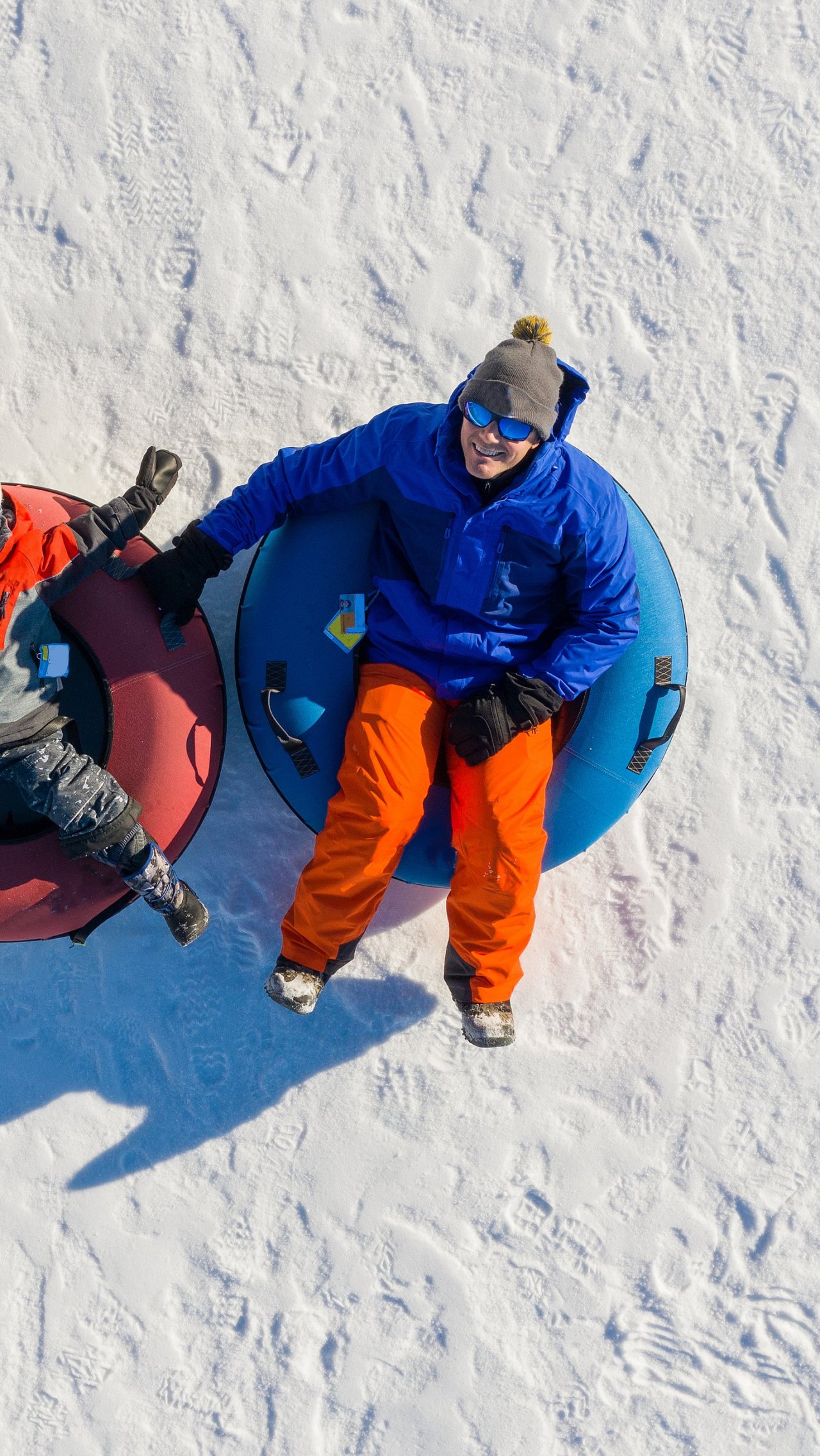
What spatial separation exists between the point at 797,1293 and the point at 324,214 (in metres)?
2.66

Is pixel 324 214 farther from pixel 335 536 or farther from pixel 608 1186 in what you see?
pixel 608 1186

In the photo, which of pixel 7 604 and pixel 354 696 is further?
pixel 354 696

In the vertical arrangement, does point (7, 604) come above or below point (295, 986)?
above

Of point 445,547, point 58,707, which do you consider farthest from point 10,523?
point 445,547

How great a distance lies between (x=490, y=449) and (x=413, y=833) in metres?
0.72

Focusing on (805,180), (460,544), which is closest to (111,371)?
(460,544)

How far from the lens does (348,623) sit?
77.1 inches

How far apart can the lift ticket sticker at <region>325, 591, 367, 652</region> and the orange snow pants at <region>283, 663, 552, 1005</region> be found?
0.07m

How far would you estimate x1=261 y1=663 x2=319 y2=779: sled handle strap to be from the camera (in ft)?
6.45

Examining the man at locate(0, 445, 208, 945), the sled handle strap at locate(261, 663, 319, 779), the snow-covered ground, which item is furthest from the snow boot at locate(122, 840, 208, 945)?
the sled handle strap at locate(261, 663, 319, 779)

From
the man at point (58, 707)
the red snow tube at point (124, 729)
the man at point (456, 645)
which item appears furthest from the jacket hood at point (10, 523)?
the man at point (456, 645)

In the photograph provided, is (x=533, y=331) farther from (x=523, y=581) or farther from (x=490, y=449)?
(x=523, y=581)

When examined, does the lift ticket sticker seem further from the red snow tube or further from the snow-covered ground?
the snow-covered ground

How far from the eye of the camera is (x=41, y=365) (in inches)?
90.0
